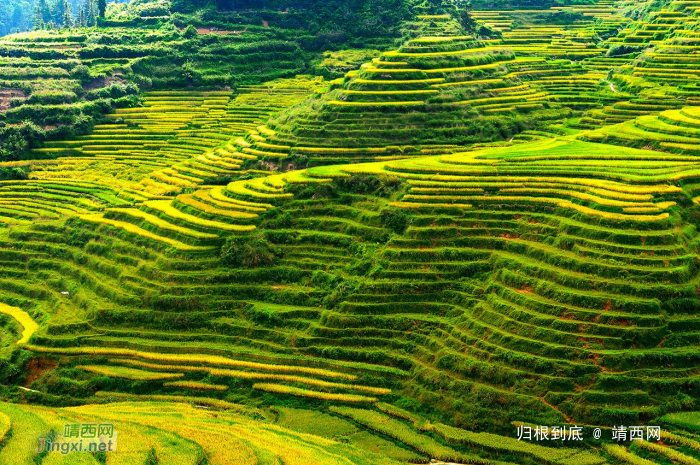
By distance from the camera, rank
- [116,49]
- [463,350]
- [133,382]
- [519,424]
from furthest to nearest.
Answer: [116,49]
[133,382]
[463,350]
[519,424]

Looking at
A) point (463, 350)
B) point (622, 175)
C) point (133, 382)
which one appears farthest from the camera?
point (622, 175)

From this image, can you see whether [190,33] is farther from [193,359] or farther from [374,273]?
[193,359]

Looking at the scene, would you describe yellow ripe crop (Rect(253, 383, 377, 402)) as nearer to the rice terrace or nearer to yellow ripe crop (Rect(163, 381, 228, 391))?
the rice terrace

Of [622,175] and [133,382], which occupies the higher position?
[622,175]

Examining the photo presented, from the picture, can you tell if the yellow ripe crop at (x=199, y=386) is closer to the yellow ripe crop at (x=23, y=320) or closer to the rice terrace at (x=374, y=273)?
the rice terrace at (x=374, y=273)

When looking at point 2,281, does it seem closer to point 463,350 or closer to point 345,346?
point 345,346

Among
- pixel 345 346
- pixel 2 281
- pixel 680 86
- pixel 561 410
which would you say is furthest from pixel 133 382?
pixel 680 86

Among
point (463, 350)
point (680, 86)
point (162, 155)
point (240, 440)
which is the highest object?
point (680, 86)

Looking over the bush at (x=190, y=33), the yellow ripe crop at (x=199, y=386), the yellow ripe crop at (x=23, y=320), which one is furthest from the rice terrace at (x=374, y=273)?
the bush at (x=190, y=33)
